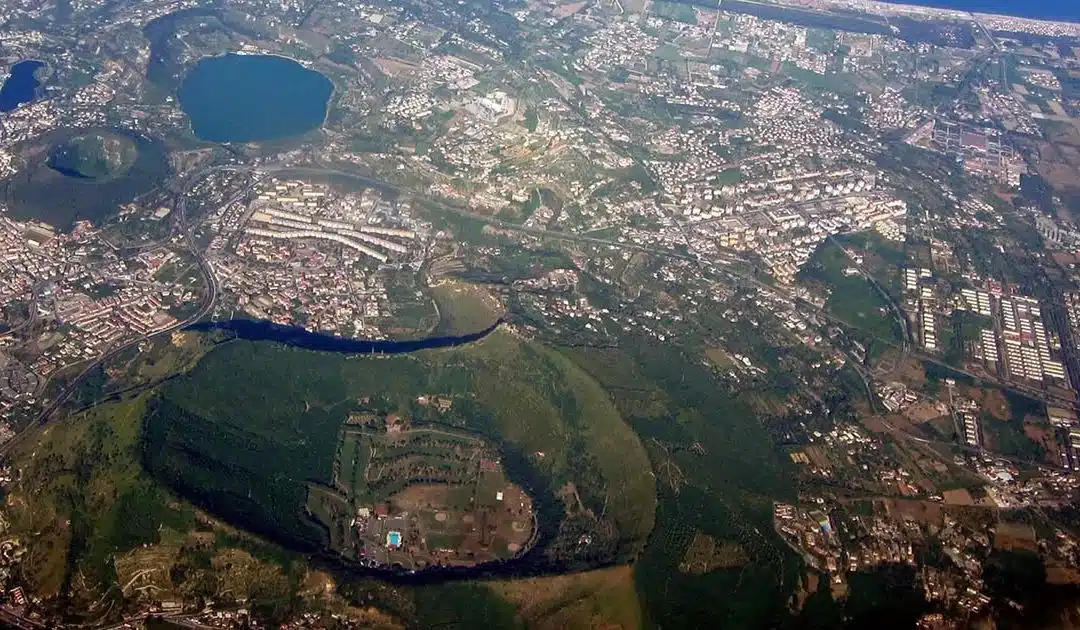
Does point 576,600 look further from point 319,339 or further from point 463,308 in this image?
point 319,339

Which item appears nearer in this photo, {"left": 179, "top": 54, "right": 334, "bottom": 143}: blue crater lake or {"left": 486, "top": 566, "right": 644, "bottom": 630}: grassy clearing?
{"left": 486, "top": 566, "right": 644, "bottom": 630}: grassy clearing

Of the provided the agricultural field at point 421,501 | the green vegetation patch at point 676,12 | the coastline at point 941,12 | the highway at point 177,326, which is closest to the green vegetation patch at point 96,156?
the highway at point 177,326

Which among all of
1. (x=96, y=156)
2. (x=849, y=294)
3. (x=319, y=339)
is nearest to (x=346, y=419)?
(x=319, y=339)

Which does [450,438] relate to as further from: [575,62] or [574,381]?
[575,62]

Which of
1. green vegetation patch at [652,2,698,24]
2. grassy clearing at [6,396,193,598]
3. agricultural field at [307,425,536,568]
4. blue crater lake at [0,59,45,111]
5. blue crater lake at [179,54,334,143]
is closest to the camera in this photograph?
grassy clearing at [6,396,193,598]

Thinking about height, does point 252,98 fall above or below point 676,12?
below

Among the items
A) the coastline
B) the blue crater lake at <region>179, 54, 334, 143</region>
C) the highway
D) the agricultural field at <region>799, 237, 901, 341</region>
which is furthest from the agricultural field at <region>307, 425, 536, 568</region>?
the coastline

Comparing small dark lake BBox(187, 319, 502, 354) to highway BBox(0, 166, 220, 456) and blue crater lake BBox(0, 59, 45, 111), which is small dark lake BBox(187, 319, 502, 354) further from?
blue crater lake BBox(0, 59, 45, 111)
